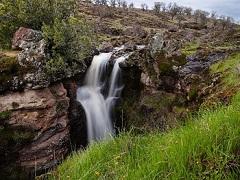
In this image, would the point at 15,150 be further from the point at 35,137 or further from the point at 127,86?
the point at 127,86

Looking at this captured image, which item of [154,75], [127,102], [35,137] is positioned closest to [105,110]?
[127,102]

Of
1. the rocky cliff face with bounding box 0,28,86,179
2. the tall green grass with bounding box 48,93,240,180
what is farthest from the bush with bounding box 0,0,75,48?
the tall green grass with bounding box 48,93,240,180

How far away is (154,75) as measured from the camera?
89.4 ft

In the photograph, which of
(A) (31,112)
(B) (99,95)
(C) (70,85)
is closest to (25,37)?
(C) (70,85)

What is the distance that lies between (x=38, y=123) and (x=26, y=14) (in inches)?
337

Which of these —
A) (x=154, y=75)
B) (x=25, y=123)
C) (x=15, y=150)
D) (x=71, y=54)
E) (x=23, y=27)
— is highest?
(x=23, y=27)

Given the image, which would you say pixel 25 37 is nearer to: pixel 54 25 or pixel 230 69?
pixel 54 25

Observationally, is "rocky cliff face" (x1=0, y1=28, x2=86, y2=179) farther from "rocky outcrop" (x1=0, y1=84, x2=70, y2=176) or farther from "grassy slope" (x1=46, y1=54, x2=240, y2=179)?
"grassy slope" (x1=46, y1=54, x2=240, y2=179)

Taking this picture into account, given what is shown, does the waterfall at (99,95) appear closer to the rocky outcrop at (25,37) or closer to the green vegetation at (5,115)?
the rocky outcrop at (25,37)

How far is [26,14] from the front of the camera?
2694 cm

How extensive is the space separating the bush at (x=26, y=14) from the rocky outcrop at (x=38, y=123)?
Answer: 19.3 feet

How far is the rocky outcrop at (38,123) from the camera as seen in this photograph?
877 inches

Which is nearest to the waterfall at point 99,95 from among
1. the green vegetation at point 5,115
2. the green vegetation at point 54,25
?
the green vegetation at point 54,25

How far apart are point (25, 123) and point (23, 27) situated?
7.18 metres
